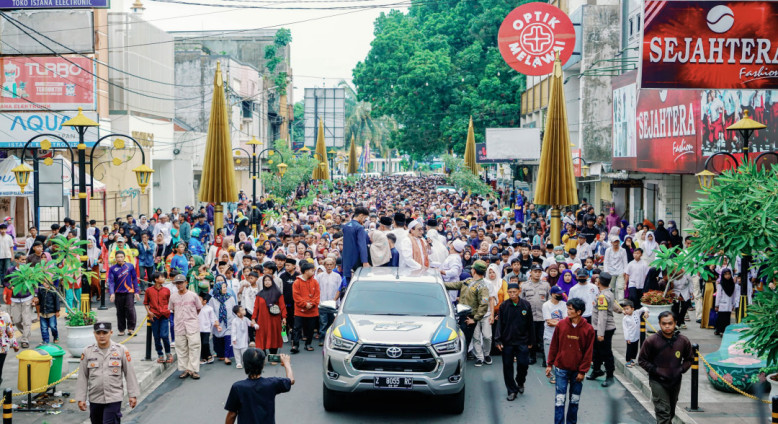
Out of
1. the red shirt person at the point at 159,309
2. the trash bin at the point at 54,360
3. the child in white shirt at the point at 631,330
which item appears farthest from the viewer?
the red shirt person at the point at 159,309

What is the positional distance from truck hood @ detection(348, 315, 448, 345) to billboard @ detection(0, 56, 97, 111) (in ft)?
83.0

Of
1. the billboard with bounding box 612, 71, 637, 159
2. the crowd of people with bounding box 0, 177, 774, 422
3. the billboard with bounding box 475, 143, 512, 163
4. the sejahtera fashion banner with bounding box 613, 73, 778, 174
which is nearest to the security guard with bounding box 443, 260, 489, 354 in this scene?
the crowd of people with bounding box 0, 177, 774, 422

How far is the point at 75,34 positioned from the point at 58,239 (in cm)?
2167

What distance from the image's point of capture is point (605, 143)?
32.9 metres

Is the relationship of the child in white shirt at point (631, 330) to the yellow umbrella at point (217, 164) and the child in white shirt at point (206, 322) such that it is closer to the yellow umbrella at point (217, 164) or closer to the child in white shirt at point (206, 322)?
the child in white shirt at point (206, 322)

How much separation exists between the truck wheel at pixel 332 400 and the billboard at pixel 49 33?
2573 cm

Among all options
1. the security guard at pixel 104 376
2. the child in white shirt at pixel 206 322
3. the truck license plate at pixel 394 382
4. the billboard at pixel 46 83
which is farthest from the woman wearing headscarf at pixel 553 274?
the billboard at pixel 46 83

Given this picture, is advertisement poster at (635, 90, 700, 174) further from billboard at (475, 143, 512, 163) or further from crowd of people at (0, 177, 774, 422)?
billboard at (475, 143, 512, 163)

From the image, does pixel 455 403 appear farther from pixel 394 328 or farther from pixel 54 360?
pixel 54 360

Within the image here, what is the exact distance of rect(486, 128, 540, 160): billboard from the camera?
A: 44.4 metres

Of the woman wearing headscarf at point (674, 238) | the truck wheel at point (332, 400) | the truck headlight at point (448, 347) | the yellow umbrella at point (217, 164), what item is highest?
the yellow umbrella at point (217, 164)

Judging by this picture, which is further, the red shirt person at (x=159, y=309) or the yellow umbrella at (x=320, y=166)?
the yellow umbrella at (x=320, y=166)

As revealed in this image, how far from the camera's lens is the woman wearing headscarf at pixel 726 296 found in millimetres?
14273

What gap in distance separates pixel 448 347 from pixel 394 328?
0.71m
